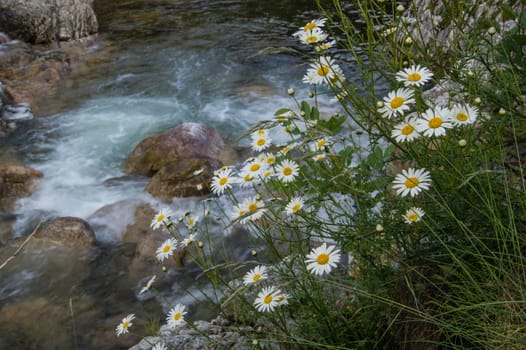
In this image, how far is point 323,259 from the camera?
1561 millimetres

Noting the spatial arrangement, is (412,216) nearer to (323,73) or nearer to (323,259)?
(323,259)

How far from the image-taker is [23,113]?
22.4ft

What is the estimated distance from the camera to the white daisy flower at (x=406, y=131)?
1.48m

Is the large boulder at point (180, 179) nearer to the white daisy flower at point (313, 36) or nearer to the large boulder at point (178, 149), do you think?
Result: the large boulder at point (178, 149)

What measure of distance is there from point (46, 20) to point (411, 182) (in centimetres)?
913

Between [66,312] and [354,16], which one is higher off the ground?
[354,16]

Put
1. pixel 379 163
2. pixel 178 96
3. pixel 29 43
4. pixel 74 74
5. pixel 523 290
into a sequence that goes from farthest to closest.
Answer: pixel 29 43
pixel 74 74
pixel 178 96
pixel 379 163
pixel 523 290

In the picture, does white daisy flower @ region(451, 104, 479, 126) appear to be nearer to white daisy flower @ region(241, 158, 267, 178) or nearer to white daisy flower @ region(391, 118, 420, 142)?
white daisy flower @ region(391, 118, 420, 142)

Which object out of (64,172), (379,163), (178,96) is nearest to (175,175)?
(64,172)

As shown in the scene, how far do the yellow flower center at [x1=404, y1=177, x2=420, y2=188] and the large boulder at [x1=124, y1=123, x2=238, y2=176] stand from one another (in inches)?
154

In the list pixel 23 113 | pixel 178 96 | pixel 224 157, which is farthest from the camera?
pixel 178 96

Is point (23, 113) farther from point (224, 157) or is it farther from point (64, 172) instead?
point (224, 157)

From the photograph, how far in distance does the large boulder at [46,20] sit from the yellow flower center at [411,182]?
8.99 metres

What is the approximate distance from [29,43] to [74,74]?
1.63m
